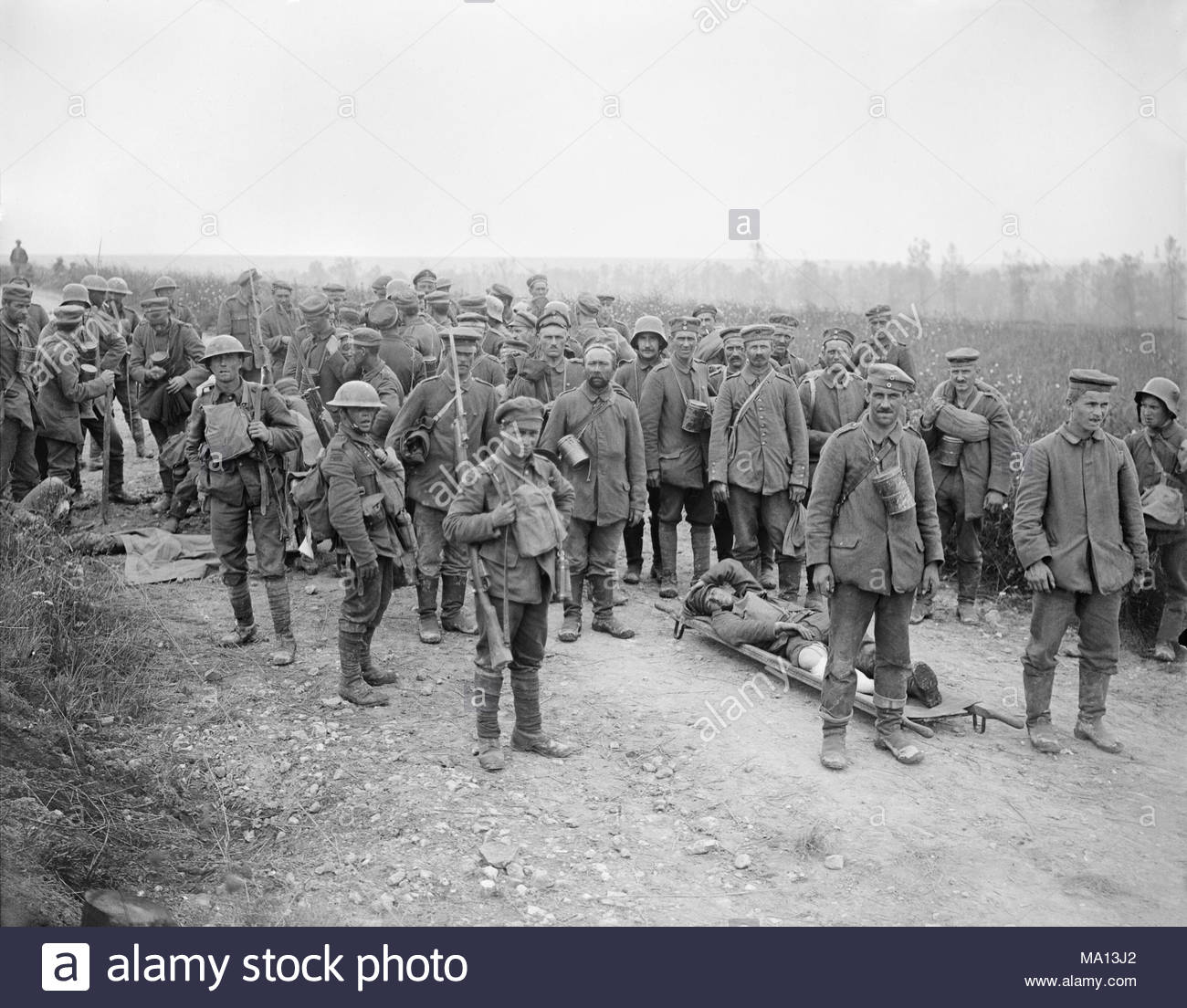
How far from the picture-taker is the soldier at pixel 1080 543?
6.71m

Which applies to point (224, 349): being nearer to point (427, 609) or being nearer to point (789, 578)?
point (427, 609)

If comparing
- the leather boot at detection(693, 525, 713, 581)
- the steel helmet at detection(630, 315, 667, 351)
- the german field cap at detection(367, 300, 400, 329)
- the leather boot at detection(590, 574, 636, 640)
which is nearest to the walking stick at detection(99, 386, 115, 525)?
the german field cap at detection(367, 300, 400, 329)

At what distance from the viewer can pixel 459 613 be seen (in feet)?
28.2

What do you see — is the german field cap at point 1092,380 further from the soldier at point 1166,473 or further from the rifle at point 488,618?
the rifle at point 488,618

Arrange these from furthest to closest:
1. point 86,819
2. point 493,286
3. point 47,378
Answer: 1. point 493,286
2. point 47,378
3. point 86,819

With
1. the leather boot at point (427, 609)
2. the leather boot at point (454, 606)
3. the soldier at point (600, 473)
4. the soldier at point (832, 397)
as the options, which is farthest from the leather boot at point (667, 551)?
the leather boot at point (427, 609)

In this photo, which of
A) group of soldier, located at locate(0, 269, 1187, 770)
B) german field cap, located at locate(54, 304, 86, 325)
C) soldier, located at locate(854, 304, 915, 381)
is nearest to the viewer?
group of soldier, located at locate(0, 269, 1187, 770)

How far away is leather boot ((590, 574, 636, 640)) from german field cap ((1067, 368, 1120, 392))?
377cm

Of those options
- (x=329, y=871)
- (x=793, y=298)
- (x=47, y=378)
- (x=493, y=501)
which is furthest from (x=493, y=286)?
(x=793, y=298)

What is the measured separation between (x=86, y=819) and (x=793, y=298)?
4075cm

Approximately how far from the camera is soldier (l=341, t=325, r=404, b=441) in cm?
852

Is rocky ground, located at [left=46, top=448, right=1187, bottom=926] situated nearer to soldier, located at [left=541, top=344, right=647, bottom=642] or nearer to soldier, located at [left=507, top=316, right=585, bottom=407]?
soldier, located at [left=541, top=344, right=647, bottom=642]

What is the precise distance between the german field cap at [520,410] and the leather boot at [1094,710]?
4090mm

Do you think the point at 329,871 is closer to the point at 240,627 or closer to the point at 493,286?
the point at 240,627
